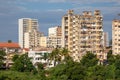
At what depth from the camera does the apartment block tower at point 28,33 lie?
111369 mm

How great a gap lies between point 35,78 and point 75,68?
12.9ft

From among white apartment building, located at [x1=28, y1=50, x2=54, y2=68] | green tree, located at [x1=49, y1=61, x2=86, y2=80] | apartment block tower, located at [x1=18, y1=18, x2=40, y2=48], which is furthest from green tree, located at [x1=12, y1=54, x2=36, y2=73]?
apartment block tower, located at [x1=18, y1=18, x2=40, y2=48]

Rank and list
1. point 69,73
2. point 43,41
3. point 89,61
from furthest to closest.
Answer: point 43,41 → point 89,61 → point 69,73

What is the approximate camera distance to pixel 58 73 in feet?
151

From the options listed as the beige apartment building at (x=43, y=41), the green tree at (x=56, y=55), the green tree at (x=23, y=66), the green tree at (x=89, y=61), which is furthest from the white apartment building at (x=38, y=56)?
the beige apartment building at (x=43, y=41)

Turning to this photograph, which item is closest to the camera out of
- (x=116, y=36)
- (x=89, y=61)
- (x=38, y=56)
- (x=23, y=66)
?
(x=89, y=61)

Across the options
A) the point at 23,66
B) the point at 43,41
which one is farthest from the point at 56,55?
the point at 43,41

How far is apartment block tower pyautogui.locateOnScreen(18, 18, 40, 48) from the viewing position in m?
111

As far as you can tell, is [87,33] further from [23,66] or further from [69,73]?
[69,73]

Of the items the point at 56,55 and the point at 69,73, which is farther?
the point at 56,55

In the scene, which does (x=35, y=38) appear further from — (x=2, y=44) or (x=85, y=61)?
(x=85, y=61)

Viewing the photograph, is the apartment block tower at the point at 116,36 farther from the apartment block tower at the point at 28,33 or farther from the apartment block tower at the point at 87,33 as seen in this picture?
the apartment block tower at the point at 28,33

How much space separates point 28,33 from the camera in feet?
367

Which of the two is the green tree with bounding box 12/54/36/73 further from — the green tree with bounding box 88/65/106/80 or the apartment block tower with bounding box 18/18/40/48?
the apartment block tower with bounding box 18/18/40/48
